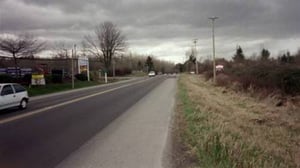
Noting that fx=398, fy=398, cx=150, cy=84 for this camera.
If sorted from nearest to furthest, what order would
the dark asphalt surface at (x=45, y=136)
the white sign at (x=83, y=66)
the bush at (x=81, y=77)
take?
the dark asphalt surface at (x=45, y=136)
the bush at (x=81, y=77)
the white sign at (x=83, y=66)

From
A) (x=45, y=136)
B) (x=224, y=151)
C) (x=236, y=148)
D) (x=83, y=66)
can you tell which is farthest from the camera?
(x=83, y=66)

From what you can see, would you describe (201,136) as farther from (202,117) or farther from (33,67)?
(33,67)

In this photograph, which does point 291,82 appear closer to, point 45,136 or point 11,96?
point 11,96

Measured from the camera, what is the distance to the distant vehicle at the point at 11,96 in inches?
776

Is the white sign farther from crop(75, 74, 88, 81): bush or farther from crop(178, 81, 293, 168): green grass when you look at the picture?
crop(178, 81, 293, 168): green grass

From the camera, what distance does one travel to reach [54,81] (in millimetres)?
50656

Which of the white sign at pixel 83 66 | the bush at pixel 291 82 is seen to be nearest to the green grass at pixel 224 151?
the bush at pixel 291 82

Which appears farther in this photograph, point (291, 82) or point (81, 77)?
point (81, 77)

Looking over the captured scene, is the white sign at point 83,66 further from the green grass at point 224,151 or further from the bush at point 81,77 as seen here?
the green grass at point 224,151

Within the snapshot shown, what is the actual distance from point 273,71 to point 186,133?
27.3 metres

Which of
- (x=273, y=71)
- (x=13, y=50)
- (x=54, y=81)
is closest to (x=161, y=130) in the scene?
(x=273, y=71)

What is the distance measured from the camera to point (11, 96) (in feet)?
67.3

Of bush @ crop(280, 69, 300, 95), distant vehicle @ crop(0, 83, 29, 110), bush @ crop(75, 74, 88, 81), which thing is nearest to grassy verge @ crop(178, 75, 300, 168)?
distant vehicle @ crop(0, 83, 29, 110)

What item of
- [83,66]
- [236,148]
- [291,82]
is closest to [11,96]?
[236,148]
